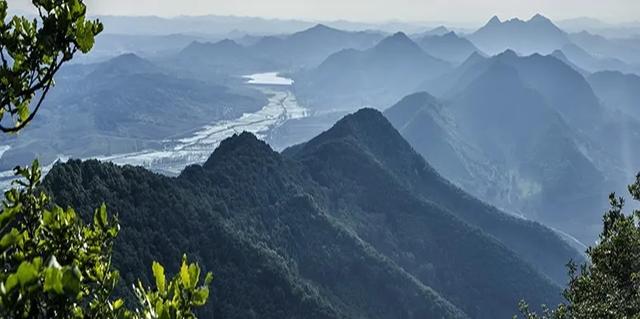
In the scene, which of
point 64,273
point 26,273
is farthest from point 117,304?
point 26,273

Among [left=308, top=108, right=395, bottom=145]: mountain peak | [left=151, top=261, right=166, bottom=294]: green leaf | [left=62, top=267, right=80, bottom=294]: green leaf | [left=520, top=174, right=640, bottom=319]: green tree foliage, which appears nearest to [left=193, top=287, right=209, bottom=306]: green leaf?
[left=151, top=261, right=166, bottom=294]: green leaf

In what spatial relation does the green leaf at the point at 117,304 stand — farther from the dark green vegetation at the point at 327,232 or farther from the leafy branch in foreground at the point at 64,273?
the dark green vegetation at the point at 327,232

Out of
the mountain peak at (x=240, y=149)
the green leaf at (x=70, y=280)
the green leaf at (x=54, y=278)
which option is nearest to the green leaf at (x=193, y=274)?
the green leaf at (x=70, y=280)

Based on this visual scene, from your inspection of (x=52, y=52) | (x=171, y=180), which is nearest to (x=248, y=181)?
(x=171, y=180)

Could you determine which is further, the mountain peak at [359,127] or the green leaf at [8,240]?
the mountain peak at [359,127]

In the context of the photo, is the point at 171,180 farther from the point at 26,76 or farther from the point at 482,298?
the point at 26,76

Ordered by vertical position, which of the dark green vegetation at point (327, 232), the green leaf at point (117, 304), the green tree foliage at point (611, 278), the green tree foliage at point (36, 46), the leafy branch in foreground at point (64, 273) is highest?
the green tree foliage at point (36, 46)

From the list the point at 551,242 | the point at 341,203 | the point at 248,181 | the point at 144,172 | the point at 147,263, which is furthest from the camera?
the point at 551,242

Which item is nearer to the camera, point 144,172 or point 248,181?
point 144,172
